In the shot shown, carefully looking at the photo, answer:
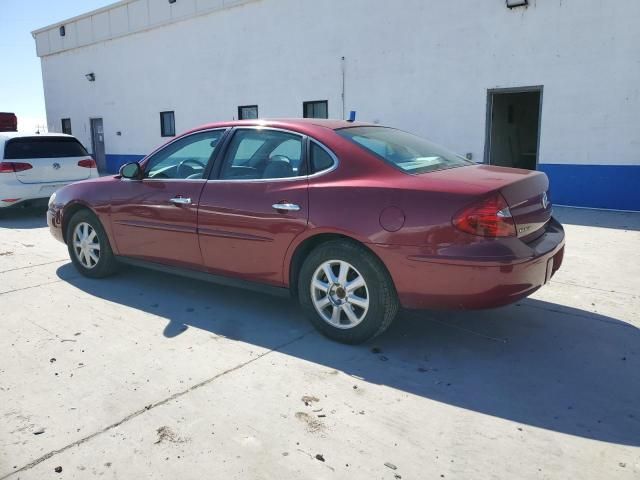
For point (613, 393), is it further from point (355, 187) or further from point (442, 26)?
point (442, 26)

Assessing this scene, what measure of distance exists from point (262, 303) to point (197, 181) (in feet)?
3.87

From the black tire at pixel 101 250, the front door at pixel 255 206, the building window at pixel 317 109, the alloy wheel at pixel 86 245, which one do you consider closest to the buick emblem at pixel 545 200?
the front door at pixel 255 206

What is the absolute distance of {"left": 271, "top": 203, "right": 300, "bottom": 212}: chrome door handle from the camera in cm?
363

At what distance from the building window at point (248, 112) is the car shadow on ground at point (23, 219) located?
20.3ft

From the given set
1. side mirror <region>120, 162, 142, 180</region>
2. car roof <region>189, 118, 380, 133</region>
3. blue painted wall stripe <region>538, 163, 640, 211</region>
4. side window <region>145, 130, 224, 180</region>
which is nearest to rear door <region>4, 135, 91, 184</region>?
side mirror <region>120, 162, 142, 180</region>

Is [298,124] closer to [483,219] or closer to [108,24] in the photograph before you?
[483,219]

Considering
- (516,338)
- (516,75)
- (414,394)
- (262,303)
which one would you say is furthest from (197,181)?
(516,75)

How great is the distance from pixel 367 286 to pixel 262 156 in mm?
1381

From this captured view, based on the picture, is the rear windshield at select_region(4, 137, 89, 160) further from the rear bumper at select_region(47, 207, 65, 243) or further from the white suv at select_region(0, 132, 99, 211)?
the rear bumper at select_region(47, 207, 65, 243)

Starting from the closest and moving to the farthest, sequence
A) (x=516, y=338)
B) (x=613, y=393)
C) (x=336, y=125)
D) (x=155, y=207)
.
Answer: (x=613, y=393) → (x=516, y=338) → (x=336, y=125) → (x=155, y=207)

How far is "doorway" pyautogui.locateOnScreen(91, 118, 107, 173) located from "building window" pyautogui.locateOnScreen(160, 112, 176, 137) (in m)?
4.14

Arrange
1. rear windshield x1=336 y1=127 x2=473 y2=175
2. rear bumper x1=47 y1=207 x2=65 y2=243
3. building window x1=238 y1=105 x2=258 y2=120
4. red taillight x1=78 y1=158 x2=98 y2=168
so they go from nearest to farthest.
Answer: rear windshield x1=336 y1=127 x2=473 y2=175 < rear bumper x1=47 y1=207 x2=65 y2=243 < red taillight x1=78 y1=158 x2=98 y2=168 < building window x1=238 y1=105 x2=258 y2=120

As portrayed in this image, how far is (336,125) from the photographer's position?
158 inches

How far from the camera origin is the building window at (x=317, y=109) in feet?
41.9
